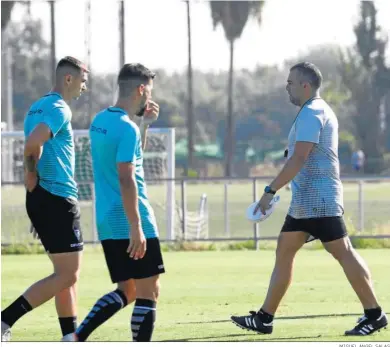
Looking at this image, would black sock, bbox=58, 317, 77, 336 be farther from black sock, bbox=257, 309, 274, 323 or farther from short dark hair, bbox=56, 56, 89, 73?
short dark hair, bbox=56, 56, 89, 73

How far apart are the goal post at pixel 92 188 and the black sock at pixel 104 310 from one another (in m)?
12.4

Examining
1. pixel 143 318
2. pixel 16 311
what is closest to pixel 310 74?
pixel 143 318

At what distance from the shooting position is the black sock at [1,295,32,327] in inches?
363

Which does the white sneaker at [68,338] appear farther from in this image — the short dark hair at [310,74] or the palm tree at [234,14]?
the palm tree at [234,14]

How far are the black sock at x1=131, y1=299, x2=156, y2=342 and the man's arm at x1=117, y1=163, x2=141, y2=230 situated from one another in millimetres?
613

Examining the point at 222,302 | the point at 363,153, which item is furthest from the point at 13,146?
the point at 363,153

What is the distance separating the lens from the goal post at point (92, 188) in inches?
885

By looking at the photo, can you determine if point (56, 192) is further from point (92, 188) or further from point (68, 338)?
point (92, 188)

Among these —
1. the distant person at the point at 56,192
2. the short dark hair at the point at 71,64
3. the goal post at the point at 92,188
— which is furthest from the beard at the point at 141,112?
the goal post at the point at 92,188

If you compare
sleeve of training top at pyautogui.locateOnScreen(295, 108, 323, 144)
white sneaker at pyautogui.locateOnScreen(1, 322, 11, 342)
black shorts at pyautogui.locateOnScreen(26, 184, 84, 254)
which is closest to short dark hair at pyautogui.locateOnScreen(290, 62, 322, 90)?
sleeve of training top at pyautogui.locateOnScreen(295, 108, 323, 144)

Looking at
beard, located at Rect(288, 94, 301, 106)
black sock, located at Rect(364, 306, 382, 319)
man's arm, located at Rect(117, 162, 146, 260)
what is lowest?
black sock, located at Rect(364, 306, 382, 319)

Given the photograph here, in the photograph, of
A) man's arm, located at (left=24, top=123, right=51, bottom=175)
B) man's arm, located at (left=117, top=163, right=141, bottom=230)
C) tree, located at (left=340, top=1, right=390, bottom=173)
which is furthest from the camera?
tree, located at (left=340, top=1, right=390, bottom=173)

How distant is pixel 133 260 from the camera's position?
830 centimetres

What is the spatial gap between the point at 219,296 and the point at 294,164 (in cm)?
403
